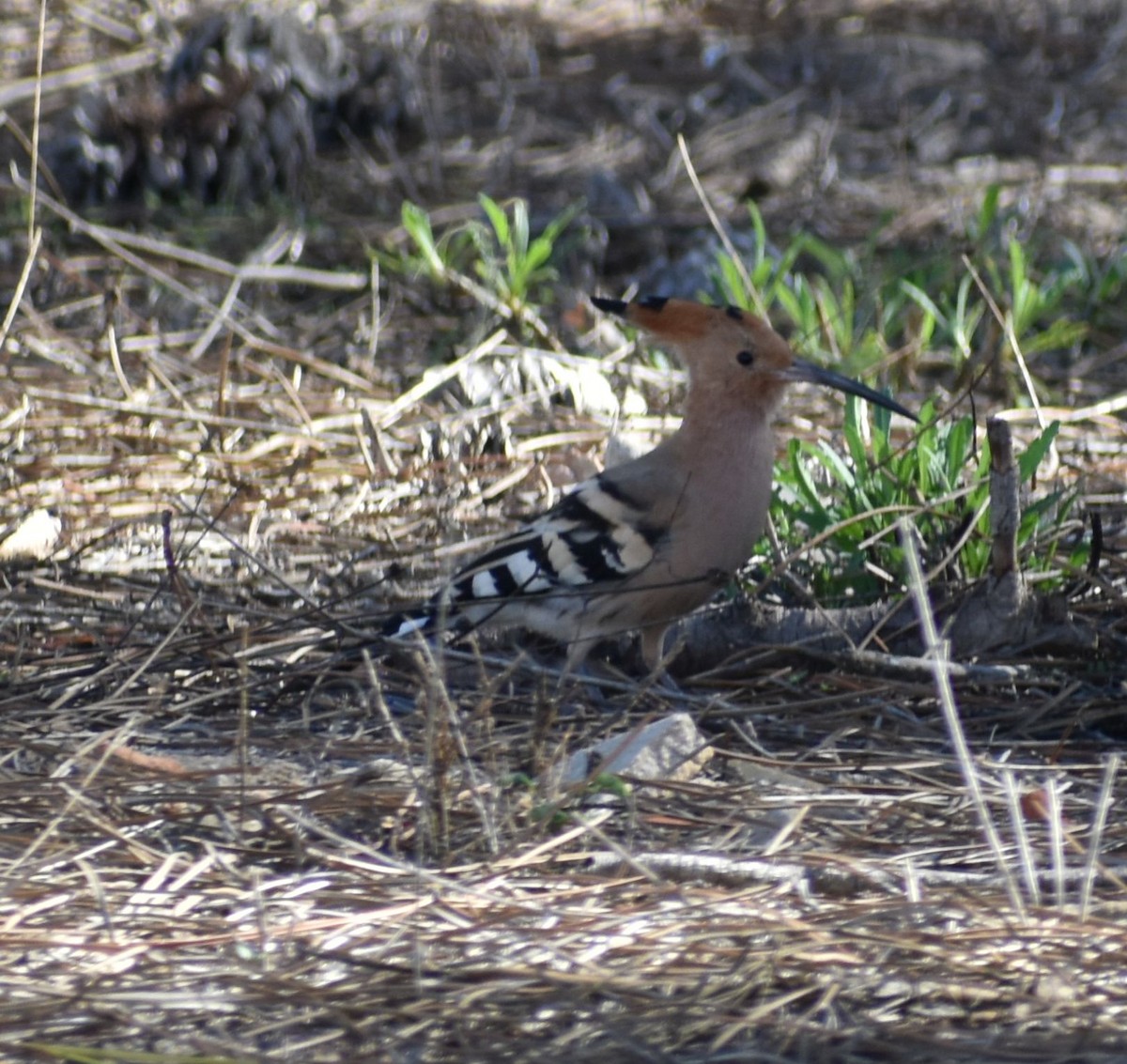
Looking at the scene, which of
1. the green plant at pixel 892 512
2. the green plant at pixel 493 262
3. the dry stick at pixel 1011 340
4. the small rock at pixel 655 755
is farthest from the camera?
the green plant at pixel 493 262

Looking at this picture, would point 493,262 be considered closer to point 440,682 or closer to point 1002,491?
point 1002,491

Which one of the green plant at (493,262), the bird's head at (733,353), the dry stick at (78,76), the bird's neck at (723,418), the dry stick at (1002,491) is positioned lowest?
the dry stick at (1002,491)

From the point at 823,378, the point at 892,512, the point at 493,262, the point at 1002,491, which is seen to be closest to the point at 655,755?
the point at 1002,491

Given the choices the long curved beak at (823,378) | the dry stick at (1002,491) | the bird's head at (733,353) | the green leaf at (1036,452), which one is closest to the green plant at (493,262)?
the bird's head at (733,353)

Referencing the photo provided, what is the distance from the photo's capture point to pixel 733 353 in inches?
112

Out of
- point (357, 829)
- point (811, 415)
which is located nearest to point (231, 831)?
point (357, 829)

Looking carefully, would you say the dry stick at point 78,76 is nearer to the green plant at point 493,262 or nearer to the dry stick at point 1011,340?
the green plant at point 493,262

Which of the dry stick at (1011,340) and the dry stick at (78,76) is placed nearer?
the dry stick at (1011,340)

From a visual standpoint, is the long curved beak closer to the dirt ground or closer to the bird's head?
the bird's head

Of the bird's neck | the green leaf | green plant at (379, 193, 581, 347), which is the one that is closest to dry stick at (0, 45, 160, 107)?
green plant at (379, 193, 581, 347)

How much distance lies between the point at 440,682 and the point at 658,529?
3.40 ft

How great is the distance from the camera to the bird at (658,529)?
8.79ft

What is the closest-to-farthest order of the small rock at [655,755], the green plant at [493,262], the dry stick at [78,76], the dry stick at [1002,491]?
1. the small rock at [655,755]
2. the dry stick at [1002,491]
3. the green plant at [493,262]
4. the dry stick at [78,76]

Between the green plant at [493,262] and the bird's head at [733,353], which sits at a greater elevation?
the green plant at [493,262]
